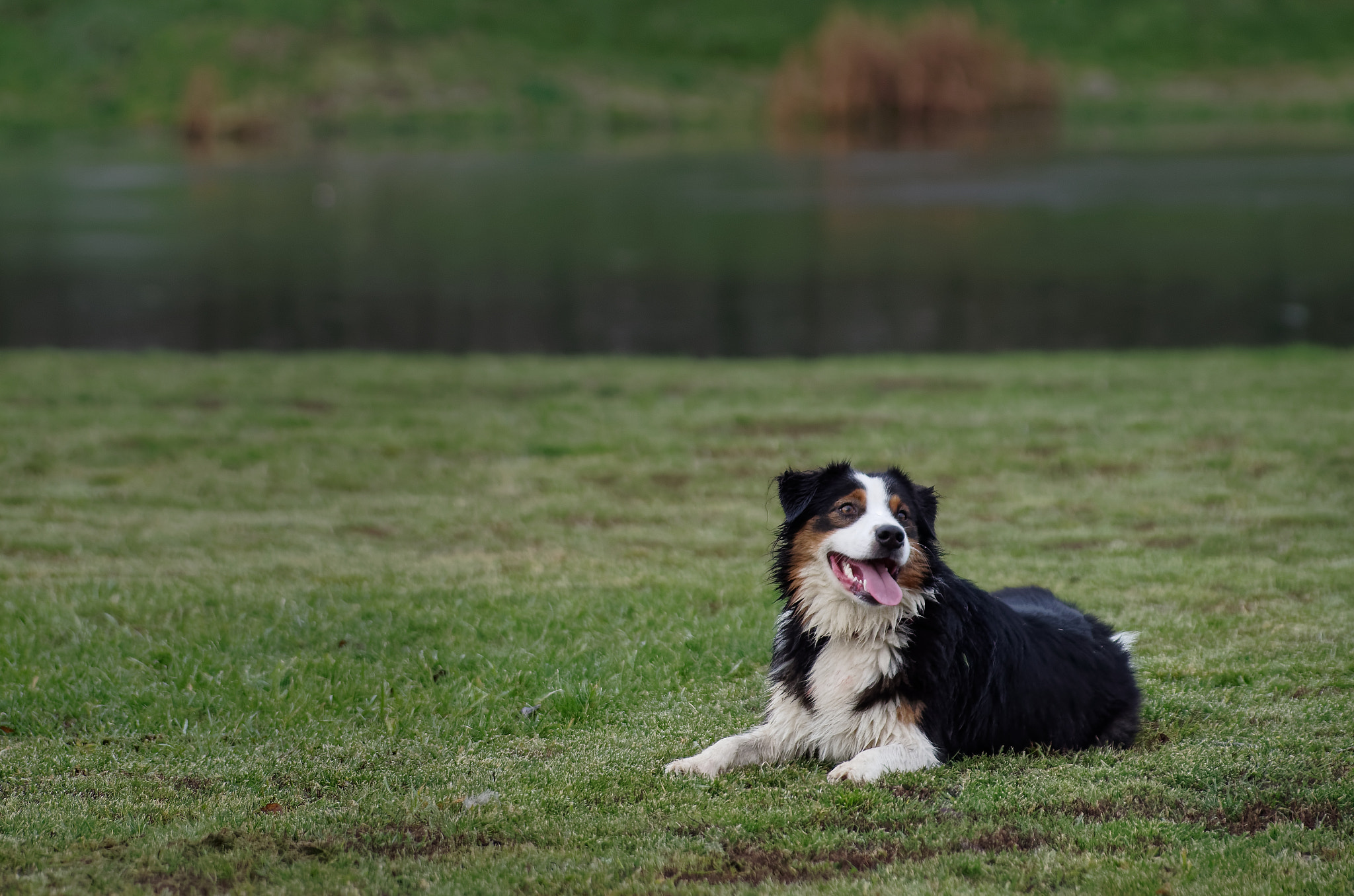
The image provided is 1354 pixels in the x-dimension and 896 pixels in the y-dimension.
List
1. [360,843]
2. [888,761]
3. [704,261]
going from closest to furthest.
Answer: [360,843], [888,761], [704,261]

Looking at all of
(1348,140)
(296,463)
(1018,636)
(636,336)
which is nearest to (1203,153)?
(1348,140)

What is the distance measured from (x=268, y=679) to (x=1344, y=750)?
624 cm

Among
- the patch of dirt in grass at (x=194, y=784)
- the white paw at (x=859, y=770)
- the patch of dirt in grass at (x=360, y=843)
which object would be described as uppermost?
the white paw at (x=859, y=770)

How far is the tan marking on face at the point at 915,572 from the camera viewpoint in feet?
23.0

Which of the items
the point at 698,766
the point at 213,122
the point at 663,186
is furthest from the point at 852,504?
the point at 213,122

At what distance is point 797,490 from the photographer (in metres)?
7.24

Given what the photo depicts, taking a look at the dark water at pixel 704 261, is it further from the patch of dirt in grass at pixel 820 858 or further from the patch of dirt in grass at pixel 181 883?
the patch of dirt in grass at pixel 181 883

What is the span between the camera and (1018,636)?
7.41 m

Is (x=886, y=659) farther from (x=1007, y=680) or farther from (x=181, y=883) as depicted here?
(x=181, y=883)

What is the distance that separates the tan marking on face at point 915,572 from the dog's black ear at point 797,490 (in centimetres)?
58

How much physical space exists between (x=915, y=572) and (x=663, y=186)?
2479 inches

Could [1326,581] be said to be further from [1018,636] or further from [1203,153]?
[1203,153]

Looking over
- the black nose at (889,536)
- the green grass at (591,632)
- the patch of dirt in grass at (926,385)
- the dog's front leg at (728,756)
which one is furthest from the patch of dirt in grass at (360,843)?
the patch of dirt in grass at (926,385)

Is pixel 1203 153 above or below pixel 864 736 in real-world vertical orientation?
above
